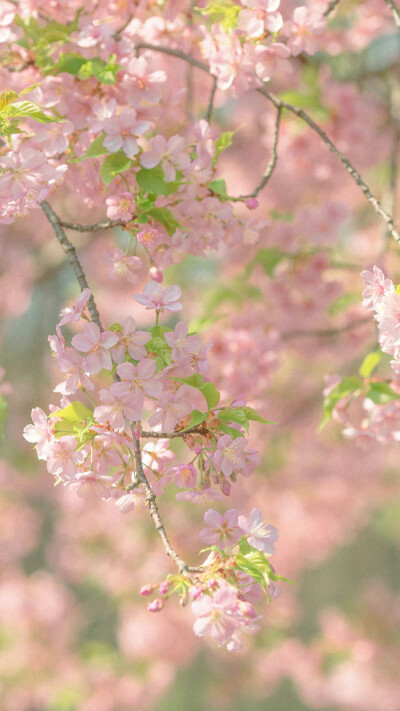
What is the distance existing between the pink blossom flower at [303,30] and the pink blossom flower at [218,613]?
48.0 inches

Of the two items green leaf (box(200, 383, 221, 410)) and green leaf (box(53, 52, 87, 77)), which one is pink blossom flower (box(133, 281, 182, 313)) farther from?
green leaf (box(53, 52, 87, 77))

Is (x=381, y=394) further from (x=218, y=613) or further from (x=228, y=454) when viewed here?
(x=218, y=613)

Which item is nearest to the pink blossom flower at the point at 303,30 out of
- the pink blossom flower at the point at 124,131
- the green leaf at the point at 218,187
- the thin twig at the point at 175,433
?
the green leaf at the point at 218,187

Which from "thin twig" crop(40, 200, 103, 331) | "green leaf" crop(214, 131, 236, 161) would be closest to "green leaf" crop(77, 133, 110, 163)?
"thin twig" crop(40, 200, 103, 331)

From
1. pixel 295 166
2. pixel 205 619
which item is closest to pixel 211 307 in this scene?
pixel 295 166

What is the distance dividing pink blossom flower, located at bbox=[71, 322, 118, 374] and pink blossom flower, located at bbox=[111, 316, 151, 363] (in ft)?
0.06

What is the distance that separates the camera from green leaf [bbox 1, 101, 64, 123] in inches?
46.6

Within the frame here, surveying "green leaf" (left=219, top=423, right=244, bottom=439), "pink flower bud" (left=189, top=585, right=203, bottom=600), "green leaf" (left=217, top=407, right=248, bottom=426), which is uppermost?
"green leaf" (left=217, top=407, right=248, bottom=426)

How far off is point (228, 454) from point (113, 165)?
630 mm

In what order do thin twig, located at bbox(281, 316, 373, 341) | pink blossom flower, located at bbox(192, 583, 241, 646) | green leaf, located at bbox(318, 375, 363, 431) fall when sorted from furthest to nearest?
1. thin twig, located at bbox(281, 316, 373, 341)
2. green leaf, located at bbox(318, 375, 363, 431)
3. pink blossom flower, located at bbox(192, 583, 241, 646)

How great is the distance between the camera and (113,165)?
4.47 ft

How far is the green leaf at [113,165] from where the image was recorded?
1.34 metres

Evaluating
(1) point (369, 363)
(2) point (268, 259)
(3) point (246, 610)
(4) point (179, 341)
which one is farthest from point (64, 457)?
(2) point (268, 259)

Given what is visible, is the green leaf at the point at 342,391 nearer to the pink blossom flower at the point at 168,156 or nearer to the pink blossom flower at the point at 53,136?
the pink blossom flower at the point at 168,156
